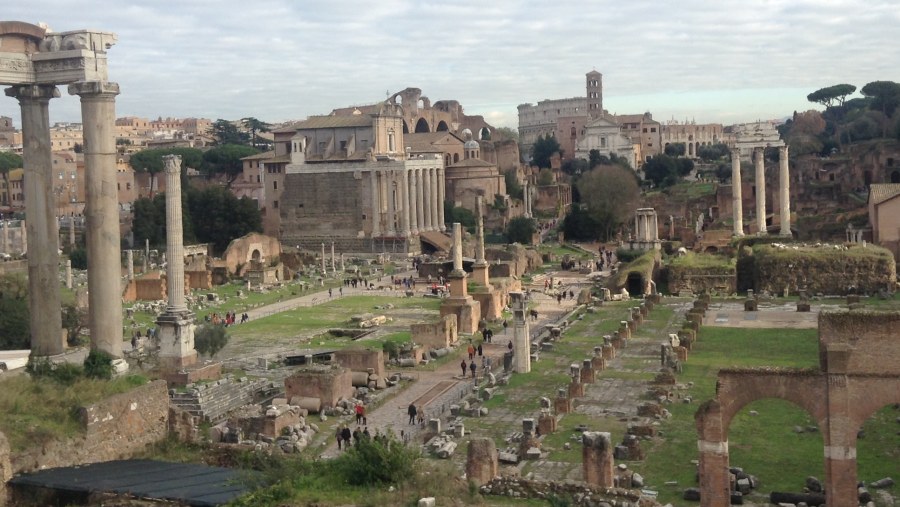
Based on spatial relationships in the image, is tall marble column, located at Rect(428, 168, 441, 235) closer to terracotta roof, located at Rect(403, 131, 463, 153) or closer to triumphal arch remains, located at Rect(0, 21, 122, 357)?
terracotta roof, located at Rect(403, 131, 463, 153)

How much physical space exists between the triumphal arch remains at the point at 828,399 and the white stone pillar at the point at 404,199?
5004cm

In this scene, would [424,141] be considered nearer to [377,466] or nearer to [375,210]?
[375,210]

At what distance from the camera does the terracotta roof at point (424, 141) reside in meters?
79.8

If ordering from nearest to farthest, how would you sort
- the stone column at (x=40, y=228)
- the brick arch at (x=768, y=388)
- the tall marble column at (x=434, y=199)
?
the brick arch at (x=768, y=388) < the stone column at (x=40, y=228) < the tall marble column at (x=434, y=199)

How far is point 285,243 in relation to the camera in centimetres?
6669

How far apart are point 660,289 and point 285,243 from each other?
30384 mm

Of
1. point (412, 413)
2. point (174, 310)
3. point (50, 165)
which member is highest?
point (50, 165)

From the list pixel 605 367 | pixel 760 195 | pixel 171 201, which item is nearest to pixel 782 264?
pixel 760 195

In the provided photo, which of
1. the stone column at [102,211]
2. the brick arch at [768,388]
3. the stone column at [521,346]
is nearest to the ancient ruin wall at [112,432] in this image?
the stone column at [102,211]

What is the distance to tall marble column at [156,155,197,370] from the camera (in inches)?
917

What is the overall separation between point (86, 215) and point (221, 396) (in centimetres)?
576

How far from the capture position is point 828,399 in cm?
1384

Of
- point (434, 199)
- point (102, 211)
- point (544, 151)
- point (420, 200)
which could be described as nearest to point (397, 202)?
point (420, 200)

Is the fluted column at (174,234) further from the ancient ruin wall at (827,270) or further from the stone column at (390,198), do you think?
the stone column at (390,198)
